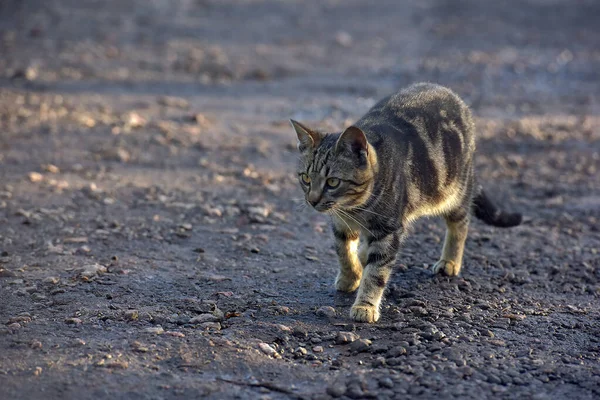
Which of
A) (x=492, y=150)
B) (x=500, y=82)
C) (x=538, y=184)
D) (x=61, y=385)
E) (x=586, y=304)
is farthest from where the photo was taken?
(x=500, y=82)

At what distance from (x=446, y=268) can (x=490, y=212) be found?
2.27ft

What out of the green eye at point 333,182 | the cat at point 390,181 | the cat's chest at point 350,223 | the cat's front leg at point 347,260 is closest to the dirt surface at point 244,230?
the cat's front leg at point 347,260

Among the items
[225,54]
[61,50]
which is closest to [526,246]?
[225,54]

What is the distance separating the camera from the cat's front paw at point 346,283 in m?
5.43

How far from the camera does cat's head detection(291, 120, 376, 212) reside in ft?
16.1

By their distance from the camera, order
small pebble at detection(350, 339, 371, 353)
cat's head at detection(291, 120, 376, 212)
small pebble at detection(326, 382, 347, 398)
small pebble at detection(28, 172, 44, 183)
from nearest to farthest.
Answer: small pebble at detection(326, 382, 347, 398), small pebble at detection(350, 339, 371, 353), cat's head at detection(291, 120, 376, 212), small pebble at detection(28, 172, 44, 183)

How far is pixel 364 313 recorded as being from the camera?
4910mm

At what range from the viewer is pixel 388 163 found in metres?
5.13

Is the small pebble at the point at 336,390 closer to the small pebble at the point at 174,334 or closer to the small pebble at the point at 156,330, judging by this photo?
the small pebble at the point at 174,334

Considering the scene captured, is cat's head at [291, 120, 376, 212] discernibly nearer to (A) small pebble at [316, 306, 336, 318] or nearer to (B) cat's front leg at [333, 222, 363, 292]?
(B) cat's front leg at [333, 222, 363, 292]

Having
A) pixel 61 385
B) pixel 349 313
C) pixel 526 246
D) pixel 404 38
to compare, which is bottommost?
pixel 61 385

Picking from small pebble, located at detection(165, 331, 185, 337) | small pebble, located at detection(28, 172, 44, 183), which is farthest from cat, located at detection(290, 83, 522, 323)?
small pebble, located at detection(28, 172, 44, 183)

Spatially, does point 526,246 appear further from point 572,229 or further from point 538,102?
point 538,102

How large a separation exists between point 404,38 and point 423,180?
9.81 meters
